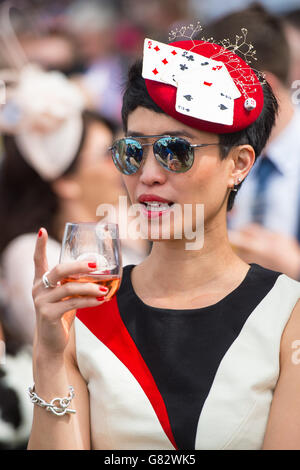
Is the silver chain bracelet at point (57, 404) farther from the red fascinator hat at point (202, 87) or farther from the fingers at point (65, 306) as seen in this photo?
the red fascinator hat at point (202, 87)

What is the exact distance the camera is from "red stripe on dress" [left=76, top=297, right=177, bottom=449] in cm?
205

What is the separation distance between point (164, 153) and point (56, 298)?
572 mm

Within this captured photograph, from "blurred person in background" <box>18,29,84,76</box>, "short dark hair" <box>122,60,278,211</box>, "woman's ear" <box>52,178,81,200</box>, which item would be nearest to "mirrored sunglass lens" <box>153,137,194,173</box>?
"short dark hair" <box>122,60,278,211</box>

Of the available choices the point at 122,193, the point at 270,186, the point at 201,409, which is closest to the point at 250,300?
the point at 201,409

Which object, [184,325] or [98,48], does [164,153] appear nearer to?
[184,325]

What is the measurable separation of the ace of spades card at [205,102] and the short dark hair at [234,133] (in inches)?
3.2

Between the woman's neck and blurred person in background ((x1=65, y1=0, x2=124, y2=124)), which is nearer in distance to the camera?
the woman's neck

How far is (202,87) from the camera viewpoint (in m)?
2.08

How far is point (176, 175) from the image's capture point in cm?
208

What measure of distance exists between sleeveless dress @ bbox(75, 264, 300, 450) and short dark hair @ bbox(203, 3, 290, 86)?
2.29 metres

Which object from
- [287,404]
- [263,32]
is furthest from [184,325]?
[263,32]

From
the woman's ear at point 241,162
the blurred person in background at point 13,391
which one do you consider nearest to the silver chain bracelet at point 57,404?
the woman's ear at point 241,162

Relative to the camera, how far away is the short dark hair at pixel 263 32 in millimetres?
4082

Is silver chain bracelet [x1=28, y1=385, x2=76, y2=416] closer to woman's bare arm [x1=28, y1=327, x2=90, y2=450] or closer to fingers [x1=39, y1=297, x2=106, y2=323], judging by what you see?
woman's bare arm [x1=28, y1=327, x2=90, y2=450]
